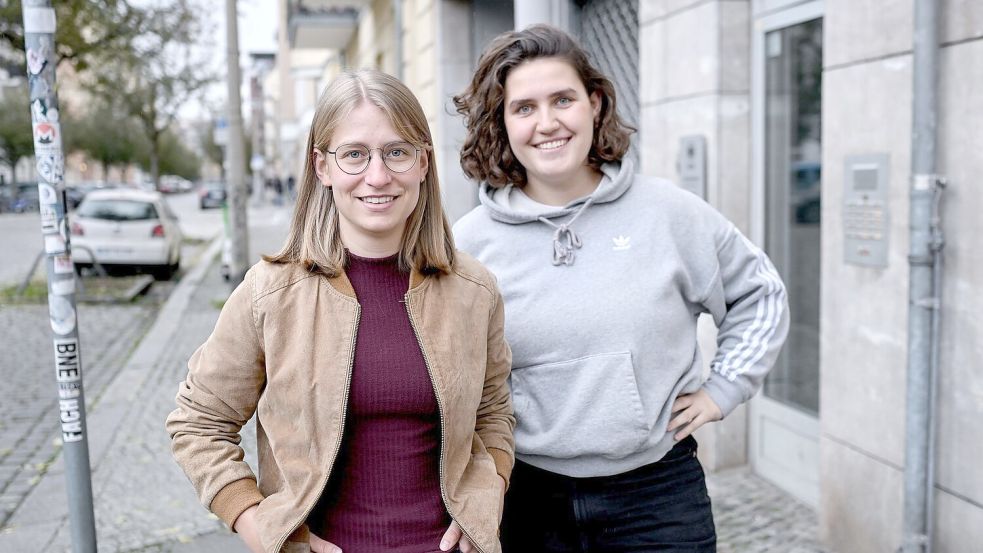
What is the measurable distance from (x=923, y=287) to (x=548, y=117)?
1691mm

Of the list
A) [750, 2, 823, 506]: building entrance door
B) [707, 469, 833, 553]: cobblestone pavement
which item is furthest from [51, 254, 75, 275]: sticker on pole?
[750, 2, 823, 506]: building entrance door

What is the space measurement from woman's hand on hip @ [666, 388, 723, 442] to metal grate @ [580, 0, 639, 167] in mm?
3875

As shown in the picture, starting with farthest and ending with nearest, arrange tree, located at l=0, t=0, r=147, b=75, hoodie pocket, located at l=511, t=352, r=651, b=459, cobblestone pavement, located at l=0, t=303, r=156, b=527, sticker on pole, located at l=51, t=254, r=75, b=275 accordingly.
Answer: tree, located at l=0, t=0, r=147, b=75 < cobblestone pavement, located at l=0, t=303, r=156, b=527 < sticker on pole, located at l=51, t=254, r=75, b=275 < hoodie pocket, located at l=511, t=352, r=651, b=459

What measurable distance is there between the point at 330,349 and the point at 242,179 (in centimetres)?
1172

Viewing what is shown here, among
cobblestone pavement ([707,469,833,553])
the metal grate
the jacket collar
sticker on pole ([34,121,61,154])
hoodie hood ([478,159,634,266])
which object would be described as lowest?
cobblestone pavement ([707,469,833,553])

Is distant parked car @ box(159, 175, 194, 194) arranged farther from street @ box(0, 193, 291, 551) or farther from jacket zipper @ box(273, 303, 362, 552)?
jacket zipper @ box(273, 303, 362, 552)

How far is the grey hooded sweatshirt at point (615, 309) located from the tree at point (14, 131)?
175 ft

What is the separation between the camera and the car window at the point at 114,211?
15945mm

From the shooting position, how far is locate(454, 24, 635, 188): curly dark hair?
217cm

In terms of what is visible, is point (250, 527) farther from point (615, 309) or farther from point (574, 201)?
point (574, 201)

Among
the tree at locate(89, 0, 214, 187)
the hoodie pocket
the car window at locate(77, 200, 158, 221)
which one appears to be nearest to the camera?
the hoodie pocket

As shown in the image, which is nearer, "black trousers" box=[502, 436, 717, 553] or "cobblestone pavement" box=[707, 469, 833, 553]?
"black trousers" box=[502, 436, 717, 553]

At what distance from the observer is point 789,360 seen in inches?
187

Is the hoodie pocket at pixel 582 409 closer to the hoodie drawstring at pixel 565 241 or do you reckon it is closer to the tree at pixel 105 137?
the hoodie drawstring at pixel 565 241
